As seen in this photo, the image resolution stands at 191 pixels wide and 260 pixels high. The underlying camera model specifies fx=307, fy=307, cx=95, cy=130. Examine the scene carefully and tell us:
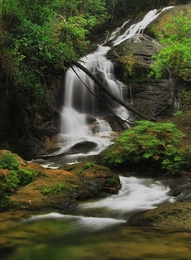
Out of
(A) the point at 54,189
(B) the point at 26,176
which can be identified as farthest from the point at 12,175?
(A) the point at 54,189

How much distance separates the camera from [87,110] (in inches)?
764

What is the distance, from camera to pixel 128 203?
7.48m

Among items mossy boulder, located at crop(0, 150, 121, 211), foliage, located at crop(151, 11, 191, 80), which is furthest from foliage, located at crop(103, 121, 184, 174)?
foliage, located at crop(151, 11, 191, 80)

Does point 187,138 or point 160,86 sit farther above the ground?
point 160,86

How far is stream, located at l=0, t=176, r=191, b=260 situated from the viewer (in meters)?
4.42

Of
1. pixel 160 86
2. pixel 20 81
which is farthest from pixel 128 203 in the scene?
pixel 160 86

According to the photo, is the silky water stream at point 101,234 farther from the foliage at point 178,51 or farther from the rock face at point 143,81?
the rock face at point 143,81

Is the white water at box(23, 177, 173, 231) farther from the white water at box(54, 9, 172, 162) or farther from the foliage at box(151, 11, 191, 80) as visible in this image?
the foliage at box(151, 11, 191, 80)

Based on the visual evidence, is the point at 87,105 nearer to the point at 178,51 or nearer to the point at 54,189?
the point at 178,51

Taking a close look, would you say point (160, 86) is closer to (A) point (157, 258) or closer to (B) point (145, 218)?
Answer: (B) point (145, 218)

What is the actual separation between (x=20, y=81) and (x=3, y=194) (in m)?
5.70

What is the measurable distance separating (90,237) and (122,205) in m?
2.12

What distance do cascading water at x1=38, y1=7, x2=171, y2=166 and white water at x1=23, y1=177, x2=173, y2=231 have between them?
171 inches

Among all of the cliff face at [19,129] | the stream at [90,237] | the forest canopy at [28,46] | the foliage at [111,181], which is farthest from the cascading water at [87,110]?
the stream at [90,237]
